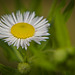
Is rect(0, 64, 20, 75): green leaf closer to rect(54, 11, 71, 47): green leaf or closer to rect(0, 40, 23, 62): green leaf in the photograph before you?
rect(0, 40, 23, 62): green leaf

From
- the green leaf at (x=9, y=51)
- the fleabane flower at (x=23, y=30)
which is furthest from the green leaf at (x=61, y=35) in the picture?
the green leaf at (x=9, y=51)

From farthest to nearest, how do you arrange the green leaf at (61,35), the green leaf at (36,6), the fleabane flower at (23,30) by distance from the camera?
the green leaf at (36,6), the fleabane flower at (23,30), the green leaf at (61,35)

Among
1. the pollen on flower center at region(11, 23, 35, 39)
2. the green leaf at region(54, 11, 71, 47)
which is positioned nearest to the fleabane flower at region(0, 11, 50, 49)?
the pollen on flower center at region(11, 23, 35, 39)

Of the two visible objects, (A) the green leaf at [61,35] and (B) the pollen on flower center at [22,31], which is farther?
(B) the pollen on flower center at [22,31]

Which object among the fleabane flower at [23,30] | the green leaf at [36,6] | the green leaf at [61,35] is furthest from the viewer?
the green leaf at [36,6]

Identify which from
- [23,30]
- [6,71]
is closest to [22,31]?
[23,30]

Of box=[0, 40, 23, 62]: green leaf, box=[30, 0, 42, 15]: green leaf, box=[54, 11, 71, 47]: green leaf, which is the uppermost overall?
box=[30, 0, 42, 15]: green leaf

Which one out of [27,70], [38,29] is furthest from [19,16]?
[27,70]

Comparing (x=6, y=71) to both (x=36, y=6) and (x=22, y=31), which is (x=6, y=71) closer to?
(x=22, y=31)

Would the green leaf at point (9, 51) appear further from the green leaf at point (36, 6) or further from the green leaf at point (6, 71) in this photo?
the green leaf at point (36, 6)
